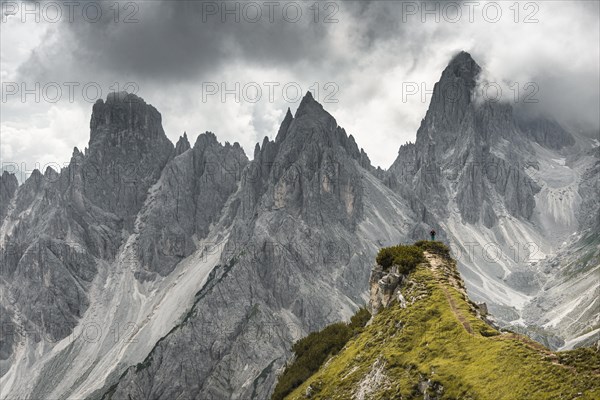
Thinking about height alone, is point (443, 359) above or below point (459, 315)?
below

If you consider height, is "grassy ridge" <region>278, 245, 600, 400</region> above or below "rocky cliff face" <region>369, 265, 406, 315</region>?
below

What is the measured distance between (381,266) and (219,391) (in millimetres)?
168885

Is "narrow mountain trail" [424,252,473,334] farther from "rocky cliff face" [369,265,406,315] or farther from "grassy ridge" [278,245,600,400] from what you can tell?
"rocky cliff face" [369,265,406,315]

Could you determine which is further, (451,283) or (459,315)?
(451,283)

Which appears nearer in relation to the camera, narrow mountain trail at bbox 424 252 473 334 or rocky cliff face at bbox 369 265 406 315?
narrow mountain trail at bbox 424 252 473 334

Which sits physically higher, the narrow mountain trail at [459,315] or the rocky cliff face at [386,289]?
the rocky cliff face at [386,289]

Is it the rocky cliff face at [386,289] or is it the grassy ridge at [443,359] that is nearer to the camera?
the grassy ridge at [443,359]

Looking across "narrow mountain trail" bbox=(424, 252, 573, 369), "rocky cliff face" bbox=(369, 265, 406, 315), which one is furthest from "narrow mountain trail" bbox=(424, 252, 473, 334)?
"rocky cliff face" bbox=(369, 265, 406, 315)

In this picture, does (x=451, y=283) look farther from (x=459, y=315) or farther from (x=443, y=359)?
(x=443, y=359)

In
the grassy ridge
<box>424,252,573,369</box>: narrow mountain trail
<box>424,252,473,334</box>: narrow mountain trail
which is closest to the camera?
the grassy ridge

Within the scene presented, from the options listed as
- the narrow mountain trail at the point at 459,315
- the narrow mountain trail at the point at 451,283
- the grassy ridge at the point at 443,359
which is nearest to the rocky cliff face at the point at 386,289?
the grassy ridge at the point at 443,359

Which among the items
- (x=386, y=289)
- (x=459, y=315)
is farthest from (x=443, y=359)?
(x=386, y=289)

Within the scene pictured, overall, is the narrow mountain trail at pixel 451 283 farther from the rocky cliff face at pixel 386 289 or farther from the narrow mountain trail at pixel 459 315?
the rocky cliff face at pixel 386 289

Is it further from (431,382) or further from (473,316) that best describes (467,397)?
(473,316)
